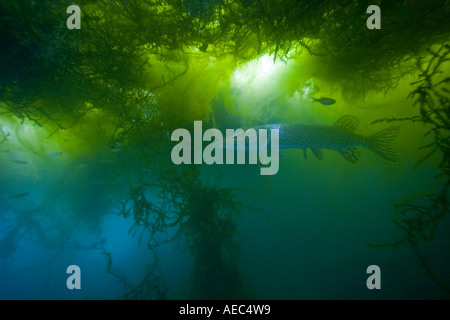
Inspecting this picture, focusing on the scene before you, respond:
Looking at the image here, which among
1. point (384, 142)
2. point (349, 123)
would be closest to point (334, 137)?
point (349, 123)

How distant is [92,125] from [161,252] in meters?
7.15

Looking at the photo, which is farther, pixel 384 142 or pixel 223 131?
pixel 223 131

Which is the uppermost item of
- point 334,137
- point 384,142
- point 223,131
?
point 223,131

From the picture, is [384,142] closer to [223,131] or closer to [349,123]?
[349,123]

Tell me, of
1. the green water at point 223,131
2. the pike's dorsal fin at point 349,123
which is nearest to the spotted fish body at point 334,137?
the pike's dorsal fin at point 349,123

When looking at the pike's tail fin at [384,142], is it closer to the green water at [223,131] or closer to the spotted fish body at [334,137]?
the spotted fish body at [334,137]

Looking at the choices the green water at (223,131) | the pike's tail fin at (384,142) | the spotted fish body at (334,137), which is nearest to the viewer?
the green water at (223,131)

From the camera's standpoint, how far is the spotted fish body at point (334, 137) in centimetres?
466

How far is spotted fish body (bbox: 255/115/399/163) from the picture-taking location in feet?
15.3

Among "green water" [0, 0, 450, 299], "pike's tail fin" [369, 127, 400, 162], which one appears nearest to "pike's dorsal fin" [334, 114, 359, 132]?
"pike's tail fin" [369, 127, 400, 162]

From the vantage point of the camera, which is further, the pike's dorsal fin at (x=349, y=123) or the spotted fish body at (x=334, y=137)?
the pike's dorsal fin at (x=349, y=123)

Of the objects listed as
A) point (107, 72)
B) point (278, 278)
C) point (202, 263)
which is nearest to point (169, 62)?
point (107, 72)

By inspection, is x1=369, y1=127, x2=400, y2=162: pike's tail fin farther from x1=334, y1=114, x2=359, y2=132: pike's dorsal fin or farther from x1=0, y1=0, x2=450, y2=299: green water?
x1=0, y1=0, x2=450, y2=299: green water

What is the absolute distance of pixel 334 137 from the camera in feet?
15.6
